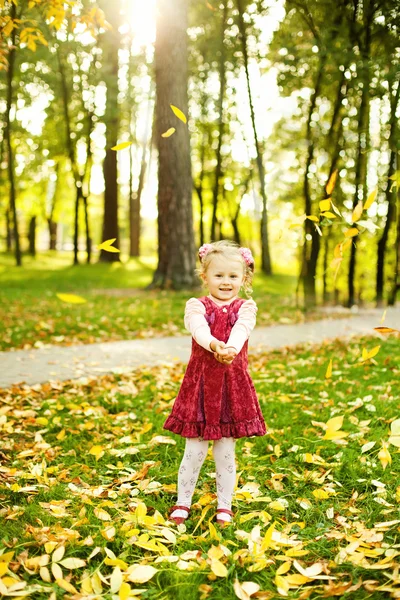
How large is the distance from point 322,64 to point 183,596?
867 centimetres

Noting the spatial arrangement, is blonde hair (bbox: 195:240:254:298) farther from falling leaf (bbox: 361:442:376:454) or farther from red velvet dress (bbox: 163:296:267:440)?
falling leaf (bbox: 361:442:376:454)

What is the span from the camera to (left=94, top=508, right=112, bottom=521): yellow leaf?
286cm

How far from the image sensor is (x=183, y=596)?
228cm

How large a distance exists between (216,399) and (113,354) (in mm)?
4087

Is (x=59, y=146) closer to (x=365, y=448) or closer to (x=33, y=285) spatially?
(x=33, y=285)

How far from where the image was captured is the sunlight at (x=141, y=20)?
1321cm

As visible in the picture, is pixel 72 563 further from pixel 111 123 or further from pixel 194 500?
pixel 111 123

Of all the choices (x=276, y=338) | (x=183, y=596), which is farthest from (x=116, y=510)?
(x=276, y=338)

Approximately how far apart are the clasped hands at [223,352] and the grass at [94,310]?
4939 millimetres

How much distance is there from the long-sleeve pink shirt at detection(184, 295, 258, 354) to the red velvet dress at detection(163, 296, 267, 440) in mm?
62

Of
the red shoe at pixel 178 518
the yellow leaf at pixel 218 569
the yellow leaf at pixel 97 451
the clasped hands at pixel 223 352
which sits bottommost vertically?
the red shoe at pixel 178 518

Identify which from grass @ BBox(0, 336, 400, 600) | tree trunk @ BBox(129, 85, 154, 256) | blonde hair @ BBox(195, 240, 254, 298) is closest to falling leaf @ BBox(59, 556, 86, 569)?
grass @ BBox(0, 336, 400, 600)

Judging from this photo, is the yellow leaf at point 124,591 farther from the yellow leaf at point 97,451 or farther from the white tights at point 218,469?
the yellow leaf at point 97,451

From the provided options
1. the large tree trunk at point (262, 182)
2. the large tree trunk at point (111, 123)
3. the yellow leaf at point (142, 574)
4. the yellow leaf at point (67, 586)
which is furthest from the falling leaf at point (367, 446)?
the large tree trunk at point (111, 123)
